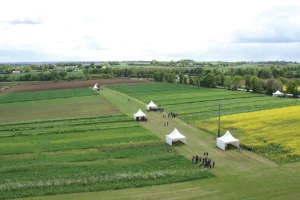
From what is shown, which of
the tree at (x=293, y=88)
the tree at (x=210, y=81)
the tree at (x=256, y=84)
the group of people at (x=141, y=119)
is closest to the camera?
the group of people at (x=141, y=119)

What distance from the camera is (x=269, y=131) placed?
39.8 metres

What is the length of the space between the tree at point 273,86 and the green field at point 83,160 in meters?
55.0

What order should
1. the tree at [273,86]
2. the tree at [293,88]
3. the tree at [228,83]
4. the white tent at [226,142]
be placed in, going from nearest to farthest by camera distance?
the white tent at [226,142] → the tree at [293,88] → the tree at [273,86] → the tree at [228,83]

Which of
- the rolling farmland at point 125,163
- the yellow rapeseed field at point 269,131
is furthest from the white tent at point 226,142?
the yellow rapeseed field at point 269,131

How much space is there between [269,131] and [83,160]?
83.8 ft

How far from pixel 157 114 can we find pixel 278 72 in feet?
343

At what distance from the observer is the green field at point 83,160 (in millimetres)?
24906

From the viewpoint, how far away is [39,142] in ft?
129

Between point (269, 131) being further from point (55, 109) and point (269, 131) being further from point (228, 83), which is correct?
point (228, 83)

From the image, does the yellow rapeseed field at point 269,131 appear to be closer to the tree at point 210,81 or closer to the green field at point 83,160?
the green field at point 83,160

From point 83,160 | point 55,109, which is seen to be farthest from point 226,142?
point 55,109

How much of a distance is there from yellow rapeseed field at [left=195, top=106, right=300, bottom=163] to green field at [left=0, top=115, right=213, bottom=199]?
1008cm

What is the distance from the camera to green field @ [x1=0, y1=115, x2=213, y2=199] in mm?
24906

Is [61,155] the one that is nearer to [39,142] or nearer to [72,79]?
[39,142]
